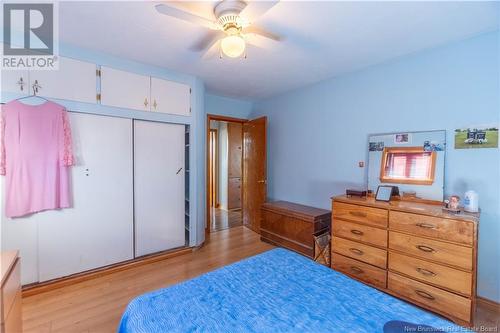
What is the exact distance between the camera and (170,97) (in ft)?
10.1

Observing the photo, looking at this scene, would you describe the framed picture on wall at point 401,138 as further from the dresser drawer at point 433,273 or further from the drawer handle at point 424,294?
the drawer handle at point 424,294

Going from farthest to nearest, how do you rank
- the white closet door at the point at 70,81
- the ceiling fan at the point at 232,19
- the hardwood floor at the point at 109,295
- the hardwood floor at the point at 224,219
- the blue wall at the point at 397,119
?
the hardwood floor at the point at 224,219 < the white closet door at the point at 70,81 < the blue wall at the point at 397,119 < the hardwood floor at the point at 109,295 < the ceiling fan at the point at 232,19

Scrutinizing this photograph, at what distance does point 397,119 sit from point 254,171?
2.37m

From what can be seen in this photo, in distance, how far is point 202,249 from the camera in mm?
3416

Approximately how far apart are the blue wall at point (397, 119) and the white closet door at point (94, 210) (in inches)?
96.9

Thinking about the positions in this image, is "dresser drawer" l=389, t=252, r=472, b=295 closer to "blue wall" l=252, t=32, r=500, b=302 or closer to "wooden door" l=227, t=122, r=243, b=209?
"blue wall" l=252, t=32, r=500, b=302

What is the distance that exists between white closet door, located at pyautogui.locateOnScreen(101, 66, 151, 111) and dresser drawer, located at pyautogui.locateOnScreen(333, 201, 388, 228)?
8.54ft

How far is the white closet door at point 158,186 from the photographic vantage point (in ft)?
9.57

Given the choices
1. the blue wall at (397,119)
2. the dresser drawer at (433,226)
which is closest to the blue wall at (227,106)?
the blue wall at (397,119)

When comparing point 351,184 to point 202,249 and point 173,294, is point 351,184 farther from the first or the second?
point 173,294

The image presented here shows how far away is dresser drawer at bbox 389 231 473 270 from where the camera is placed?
1.78 meters

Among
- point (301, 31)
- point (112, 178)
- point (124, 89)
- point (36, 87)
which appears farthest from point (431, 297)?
point (36, 87)

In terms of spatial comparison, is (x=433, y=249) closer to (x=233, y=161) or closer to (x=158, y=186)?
(x=158, y=186)

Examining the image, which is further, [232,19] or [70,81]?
[70,81]
